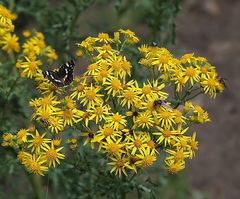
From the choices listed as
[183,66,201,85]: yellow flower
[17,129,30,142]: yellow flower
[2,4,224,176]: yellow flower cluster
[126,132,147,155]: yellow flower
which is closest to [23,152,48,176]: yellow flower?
[2,4,224,176]: yellow flower cluster

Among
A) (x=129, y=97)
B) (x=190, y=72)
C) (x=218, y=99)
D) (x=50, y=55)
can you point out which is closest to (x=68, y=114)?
(x=129, y=97)

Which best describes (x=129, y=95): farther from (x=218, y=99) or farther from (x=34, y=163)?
(x=218, y=99)

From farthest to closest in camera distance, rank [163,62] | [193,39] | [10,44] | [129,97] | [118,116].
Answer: [193,39] → [10,44] → [163,62] → [129,97] → [118,116]

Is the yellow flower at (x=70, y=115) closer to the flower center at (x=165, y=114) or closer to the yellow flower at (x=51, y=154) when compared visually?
the yellow flower at (x=51, y=154)

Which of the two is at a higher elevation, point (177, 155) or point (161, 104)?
point (161, 104)

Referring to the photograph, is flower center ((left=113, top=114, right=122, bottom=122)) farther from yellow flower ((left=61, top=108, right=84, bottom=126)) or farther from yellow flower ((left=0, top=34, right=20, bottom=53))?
yellow flower ((left=0, top=34, right=20, bottom=53))

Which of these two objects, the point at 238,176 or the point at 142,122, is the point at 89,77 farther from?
the point at 238,176

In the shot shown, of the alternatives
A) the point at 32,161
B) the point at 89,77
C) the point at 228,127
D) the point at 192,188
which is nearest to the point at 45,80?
the point at 89,77
